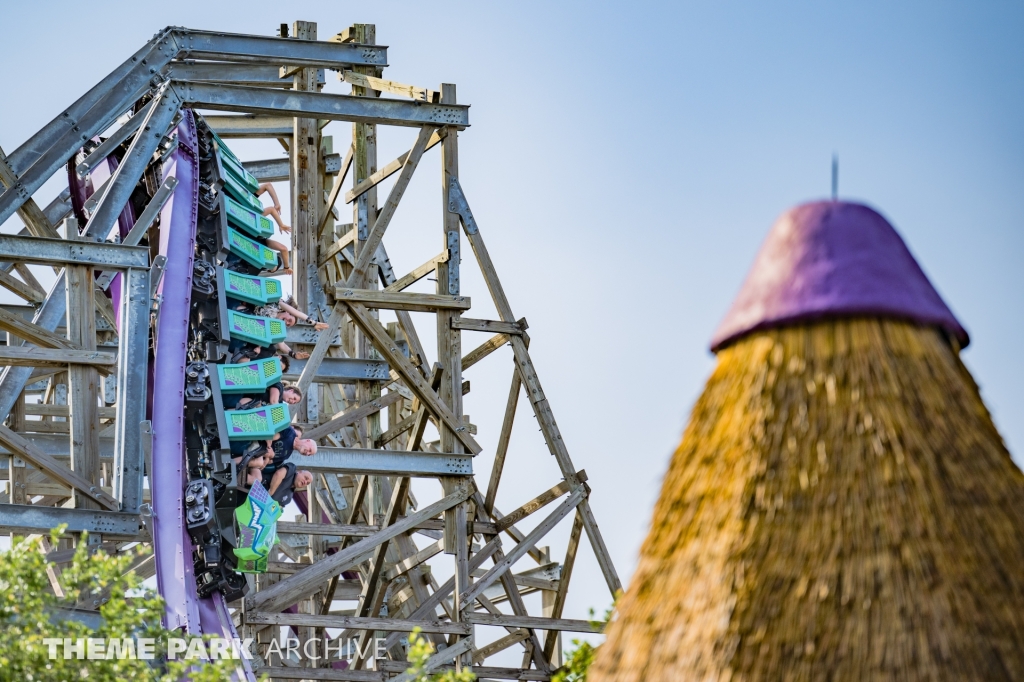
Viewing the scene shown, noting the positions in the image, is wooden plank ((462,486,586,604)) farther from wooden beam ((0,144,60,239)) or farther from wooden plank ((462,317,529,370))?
wooden beam ((0,144,60,239))

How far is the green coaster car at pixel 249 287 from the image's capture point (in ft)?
50.8

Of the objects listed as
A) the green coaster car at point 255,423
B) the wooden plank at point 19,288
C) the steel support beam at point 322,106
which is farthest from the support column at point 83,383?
the wooden plank at point 19,288

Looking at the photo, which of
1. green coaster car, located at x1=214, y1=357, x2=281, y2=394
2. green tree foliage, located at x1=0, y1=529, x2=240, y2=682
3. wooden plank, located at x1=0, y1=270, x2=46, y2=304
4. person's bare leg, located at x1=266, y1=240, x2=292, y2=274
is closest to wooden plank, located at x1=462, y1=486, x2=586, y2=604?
green coaster car, located at x1=214, y1=357, x2=281, y2=394

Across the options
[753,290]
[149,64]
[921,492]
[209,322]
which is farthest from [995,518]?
[149,64]

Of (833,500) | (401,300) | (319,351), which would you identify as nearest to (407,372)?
(401,300)

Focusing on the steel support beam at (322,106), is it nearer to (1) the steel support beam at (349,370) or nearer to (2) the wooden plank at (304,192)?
(2) the wooden plank at (304,192)

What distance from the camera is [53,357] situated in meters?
13.4

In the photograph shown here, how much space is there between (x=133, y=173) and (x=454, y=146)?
10.6 feet

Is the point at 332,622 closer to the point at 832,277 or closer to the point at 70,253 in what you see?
the point at 70,253

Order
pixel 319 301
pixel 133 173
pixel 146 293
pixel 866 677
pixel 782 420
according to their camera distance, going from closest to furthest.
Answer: pixel 866 677 < pixel 782 420 < pixel 146 293 < pixel 133 173 < pixel 319 301

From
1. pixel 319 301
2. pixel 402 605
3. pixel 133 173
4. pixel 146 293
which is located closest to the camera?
pixel 146 293

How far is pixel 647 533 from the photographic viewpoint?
6.91 metres

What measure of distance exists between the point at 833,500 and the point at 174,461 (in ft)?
28.4

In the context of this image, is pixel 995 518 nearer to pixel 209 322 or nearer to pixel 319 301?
pixel 209 322
